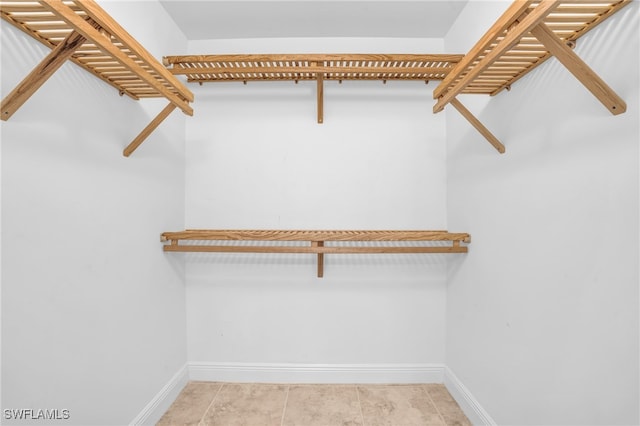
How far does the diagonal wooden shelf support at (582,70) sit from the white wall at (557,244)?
0.03 meters

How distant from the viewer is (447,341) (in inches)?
68.9

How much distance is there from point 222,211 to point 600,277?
1.74 meters

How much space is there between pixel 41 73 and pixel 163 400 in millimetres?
1549

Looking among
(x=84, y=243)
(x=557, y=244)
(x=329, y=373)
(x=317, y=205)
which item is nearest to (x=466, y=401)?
(x=329, y=373)

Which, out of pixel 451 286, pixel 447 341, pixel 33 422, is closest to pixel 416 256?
pixel 451 286

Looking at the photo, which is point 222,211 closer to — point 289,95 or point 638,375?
point 289,95

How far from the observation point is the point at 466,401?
1.49m

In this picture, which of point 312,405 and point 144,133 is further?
point 312,405

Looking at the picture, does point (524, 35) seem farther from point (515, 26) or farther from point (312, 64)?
point (312, 64)

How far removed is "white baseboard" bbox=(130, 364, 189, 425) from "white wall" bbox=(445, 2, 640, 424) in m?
1.61

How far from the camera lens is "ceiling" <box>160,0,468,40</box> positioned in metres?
1.50

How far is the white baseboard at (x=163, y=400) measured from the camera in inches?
52.9

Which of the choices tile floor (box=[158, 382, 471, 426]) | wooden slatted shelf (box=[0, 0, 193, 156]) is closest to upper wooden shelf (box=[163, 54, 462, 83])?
wooden slatted shelf (box=[0, 0, 193, 156])

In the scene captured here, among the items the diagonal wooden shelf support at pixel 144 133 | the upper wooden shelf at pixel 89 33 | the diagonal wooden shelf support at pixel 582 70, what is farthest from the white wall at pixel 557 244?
the diagonal wooden shelf support at pixel 144 133
